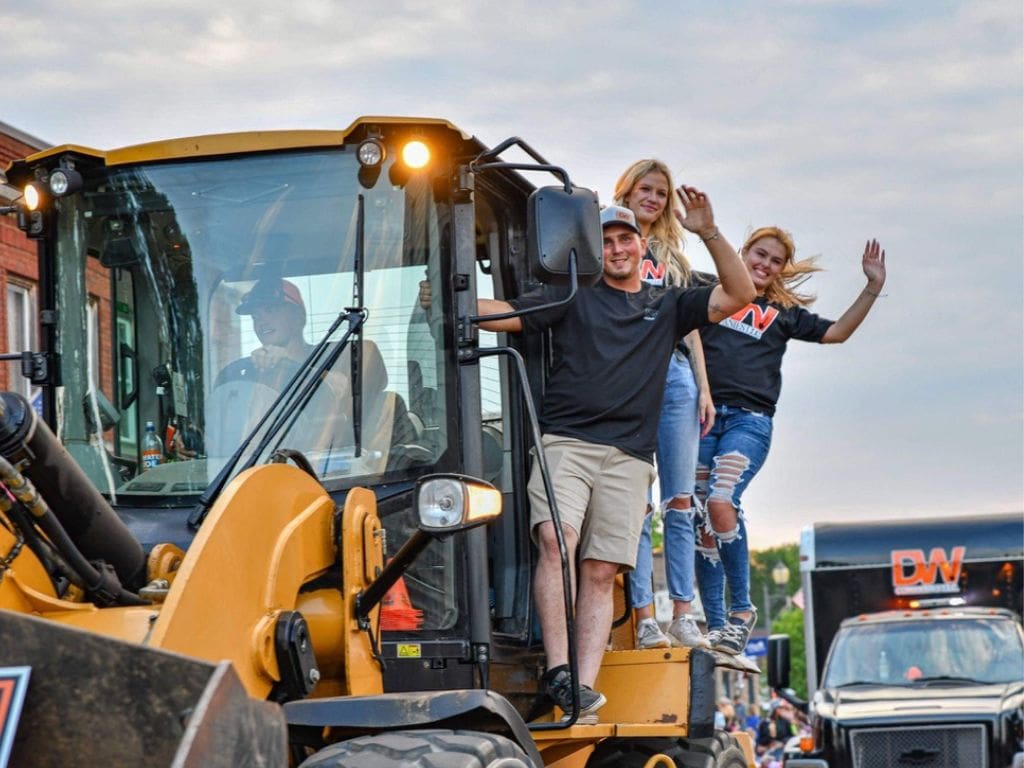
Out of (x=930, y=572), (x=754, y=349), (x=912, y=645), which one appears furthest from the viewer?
(x=930, y=572)

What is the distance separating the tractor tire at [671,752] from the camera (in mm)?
7109

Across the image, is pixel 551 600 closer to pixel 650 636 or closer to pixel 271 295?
pixel 650 636

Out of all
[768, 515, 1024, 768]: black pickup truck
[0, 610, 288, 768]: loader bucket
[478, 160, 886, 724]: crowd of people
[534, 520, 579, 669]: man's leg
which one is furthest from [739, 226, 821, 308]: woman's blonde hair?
[768, 515, 1024, 768]: black pickup truck

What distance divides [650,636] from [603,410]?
1285 mm

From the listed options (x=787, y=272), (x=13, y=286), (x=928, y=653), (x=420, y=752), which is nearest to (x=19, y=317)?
(x=13, y=286)

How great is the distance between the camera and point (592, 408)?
6.91 m

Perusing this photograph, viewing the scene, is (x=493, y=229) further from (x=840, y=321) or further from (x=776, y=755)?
(x=776, y=755)

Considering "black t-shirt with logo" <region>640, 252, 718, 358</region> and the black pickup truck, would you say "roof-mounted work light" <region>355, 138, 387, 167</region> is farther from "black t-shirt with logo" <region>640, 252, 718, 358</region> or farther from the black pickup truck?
the black pickup truck

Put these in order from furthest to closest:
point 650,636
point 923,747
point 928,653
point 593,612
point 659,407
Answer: point 928,653 < point 923,747 < point 650,636 < point 659,407 < point 593,612

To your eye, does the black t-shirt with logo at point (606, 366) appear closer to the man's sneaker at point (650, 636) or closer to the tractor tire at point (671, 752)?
the man's sneaker at point (650, 636)

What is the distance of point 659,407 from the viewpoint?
23.2 feet

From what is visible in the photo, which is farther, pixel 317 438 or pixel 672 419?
pixel 672 419

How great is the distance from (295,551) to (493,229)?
204cm

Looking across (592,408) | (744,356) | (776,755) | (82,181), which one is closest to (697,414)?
(744,356)
